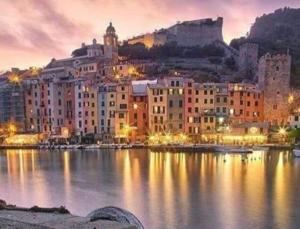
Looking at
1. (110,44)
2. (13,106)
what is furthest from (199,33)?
(13,106)

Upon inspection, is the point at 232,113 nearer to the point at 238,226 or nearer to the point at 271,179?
the point at 271,179

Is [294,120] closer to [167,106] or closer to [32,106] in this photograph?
[167,106]

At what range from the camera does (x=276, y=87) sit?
43.0m

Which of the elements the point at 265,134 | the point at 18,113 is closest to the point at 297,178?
the point at 265,134

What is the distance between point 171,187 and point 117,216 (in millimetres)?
15066

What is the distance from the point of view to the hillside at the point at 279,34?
59.4 m

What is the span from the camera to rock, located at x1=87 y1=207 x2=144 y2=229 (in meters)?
4.95

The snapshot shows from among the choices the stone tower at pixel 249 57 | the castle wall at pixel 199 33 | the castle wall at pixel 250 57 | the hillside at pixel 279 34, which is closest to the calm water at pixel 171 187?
the stone tower at pixel 249 57

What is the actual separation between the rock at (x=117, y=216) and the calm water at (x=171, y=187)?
7.80 m

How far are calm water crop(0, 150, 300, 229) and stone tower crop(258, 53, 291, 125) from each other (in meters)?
9.84

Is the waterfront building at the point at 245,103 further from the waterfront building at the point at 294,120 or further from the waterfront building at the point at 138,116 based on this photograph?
the waterfront building at the point at 138,116

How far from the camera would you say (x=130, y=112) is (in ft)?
139

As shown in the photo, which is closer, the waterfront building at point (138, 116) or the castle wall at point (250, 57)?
the waterfront building at point (138, 116)

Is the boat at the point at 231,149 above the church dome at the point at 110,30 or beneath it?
beneath
